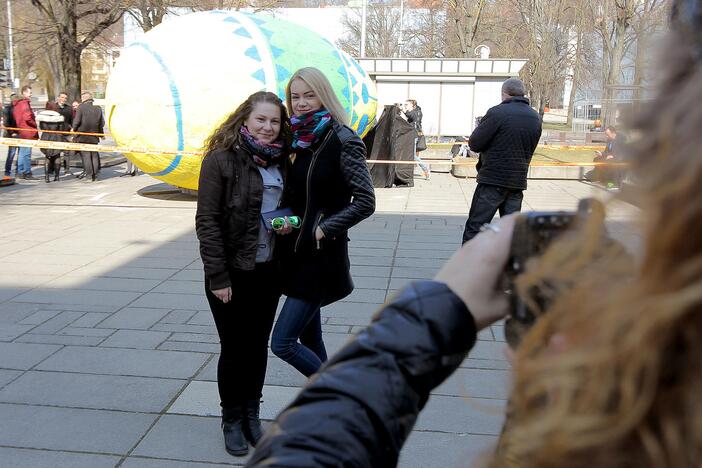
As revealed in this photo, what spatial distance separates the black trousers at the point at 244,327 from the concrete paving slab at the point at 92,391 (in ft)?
2.45

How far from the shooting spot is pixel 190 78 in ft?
31.6

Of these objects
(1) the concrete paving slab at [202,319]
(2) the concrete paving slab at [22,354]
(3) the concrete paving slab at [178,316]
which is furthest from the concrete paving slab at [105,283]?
(2) the concrete paving slab at [22,354]

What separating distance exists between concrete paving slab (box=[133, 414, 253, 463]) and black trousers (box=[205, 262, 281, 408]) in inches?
10.0

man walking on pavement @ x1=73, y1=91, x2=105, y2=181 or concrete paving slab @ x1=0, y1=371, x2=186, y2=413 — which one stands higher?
man walking on pavement @ x1=73, y1=91, x2=105, y2=181

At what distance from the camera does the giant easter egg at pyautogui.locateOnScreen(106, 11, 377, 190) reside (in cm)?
963

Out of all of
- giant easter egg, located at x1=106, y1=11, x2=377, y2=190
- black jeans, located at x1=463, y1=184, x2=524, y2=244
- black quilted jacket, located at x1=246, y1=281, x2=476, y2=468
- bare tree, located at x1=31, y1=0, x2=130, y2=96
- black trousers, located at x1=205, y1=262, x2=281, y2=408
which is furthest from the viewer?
bare tree, located at x1=31, y1=0, x2=130, y2=96

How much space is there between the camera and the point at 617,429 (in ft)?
2.28

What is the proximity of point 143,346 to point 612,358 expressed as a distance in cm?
494

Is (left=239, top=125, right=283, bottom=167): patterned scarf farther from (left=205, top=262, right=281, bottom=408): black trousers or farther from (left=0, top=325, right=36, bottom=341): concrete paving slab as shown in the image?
(left=0, top=325, right=36, bottom=341): concrete paving slab

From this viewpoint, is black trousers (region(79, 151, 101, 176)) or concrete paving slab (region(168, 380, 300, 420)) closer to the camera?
concrete paving slab (region(168, 380, 300, 420))

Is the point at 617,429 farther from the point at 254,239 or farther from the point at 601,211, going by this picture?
the point at 254,239

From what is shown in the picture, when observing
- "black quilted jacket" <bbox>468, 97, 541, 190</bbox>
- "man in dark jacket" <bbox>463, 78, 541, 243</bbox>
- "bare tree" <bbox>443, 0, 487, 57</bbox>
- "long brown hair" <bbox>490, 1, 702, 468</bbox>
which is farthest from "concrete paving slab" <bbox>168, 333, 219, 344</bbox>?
"bare tree" <bbox>443, 0, 487, 57</bbox>

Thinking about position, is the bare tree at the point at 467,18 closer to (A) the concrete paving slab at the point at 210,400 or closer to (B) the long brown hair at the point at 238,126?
(A) the concrete paving slab at the point at 210,400

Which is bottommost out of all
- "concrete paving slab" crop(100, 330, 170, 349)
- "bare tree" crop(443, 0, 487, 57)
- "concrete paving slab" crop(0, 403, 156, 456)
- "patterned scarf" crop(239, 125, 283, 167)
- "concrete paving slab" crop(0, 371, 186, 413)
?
"concrete paving slab" crop(0, 403, 156, 456)
